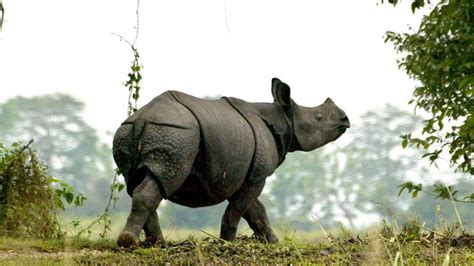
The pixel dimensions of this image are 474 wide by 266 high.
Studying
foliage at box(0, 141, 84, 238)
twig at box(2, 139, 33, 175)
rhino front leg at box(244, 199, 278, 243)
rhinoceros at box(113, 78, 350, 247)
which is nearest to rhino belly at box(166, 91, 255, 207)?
rhinoceros at box(113, 78, 350, 247)

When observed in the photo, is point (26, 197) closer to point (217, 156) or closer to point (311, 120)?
point (217, 156)

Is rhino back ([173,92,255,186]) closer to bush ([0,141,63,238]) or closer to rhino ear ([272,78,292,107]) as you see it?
rhino ear ([272,78,292,107])

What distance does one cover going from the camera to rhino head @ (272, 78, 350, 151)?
10.6 meters

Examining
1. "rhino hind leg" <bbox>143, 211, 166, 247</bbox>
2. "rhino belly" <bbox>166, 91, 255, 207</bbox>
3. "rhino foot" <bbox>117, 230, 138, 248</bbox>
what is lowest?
"rhino hind leg" <bbox>143, 211, 166, 247</bbox>

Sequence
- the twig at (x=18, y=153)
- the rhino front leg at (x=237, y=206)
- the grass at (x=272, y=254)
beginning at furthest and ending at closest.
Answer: the twig at (x=18, y=153), the rhino front leg at (x=237, y=206), the grass at (x=272, y=254)

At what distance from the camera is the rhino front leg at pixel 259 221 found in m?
10.5

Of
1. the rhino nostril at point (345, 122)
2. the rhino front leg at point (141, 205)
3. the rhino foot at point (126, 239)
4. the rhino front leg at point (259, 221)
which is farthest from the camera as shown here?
the rhino nostril at point (345, 122)

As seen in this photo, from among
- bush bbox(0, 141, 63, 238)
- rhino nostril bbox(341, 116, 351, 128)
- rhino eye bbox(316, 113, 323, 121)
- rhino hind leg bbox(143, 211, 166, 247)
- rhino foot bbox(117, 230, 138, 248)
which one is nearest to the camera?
rhino foot bbox(117, 230, 138, 248)

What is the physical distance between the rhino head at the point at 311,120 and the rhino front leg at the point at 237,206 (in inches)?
40.3

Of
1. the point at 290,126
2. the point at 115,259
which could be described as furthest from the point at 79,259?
the point at 290,126

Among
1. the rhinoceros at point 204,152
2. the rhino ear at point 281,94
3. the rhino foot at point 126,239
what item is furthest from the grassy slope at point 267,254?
the rhino ear at point 281,94

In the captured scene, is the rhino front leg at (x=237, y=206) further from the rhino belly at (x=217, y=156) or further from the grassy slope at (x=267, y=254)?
the grassy slope at (x=267, y=254)

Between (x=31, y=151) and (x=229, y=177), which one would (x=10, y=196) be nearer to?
(x=31, y=151)

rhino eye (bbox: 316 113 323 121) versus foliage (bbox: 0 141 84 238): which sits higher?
rhino eye (bbox: 316 113 323 121)
